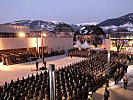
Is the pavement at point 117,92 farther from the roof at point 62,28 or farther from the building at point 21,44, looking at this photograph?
the roof at point 62,28

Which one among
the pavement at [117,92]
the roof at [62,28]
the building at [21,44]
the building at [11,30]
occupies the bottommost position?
the pavement at [117,92]

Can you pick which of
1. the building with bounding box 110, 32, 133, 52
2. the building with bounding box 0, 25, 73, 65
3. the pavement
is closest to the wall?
the building with bounding box 0, 25, 73, 65

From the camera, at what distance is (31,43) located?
1244 inches

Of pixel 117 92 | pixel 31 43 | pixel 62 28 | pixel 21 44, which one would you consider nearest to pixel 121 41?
pixel 31 43

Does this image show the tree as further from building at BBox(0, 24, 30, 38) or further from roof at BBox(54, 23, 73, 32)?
building at BBox(0, 24, 30, 38)

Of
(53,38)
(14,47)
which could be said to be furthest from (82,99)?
(53,38)

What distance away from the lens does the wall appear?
26.7 metres

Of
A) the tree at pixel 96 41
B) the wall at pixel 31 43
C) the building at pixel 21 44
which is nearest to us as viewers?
the building at pixel 21 44

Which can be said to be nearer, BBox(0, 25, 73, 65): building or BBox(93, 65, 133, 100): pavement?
BBox(93, 65, 133, 100): pavement

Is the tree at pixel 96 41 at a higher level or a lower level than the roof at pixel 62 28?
A: lower

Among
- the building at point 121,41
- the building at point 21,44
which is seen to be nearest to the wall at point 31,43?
the building at point 21,44

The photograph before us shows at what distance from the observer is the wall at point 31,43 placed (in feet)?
87.7

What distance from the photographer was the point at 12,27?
3528 centimetres

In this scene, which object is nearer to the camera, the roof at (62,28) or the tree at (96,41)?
the tree at (96,41)
